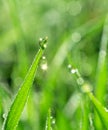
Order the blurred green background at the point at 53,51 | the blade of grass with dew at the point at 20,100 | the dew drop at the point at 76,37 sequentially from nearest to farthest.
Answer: the blade of grass with dew at the point at 20,100
the blurred green background at the point at 53,51
the dew drop at the point at 76,37

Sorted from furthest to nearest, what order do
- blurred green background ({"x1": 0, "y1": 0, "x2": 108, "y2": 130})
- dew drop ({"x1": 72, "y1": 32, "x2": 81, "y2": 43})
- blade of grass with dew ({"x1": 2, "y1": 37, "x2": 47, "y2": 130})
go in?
1. dew drop ({"x1": 72, "y1": 32, "x2": 81, "y2": 43})
2. blurred green background ({"x1": 0, "y1": 0, "x2": 108, "y2": 130})
3. blade of grass with dew ({"x1": 2, "y1": 37, "x2": 47, "y2": 130})

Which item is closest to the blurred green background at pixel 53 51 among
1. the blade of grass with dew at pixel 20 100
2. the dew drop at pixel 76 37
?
the dew drop at pixel 76 37

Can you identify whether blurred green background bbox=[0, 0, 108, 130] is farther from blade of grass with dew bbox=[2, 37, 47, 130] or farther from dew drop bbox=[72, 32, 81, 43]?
blade of grass with dew bbox=[2, 37, 47, 130]

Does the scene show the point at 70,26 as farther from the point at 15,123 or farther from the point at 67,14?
the point at 15,123

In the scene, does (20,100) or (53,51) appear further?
(53,51)

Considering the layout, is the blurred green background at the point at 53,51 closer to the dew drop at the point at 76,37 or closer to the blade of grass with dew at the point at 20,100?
the dew drop at the point at 76,37

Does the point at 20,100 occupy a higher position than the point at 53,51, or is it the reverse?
the point at 53,51

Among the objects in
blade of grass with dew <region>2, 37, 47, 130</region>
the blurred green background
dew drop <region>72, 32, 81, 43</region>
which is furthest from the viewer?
dew drop <region>72, 32, 81, 43</region>

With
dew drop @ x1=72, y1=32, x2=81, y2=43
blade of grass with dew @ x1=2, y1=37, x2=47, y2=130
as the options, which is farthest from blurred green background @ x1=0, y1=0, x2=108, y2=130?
blade of grass with dew @ x1=2, y1=37, x2=47, y2=130

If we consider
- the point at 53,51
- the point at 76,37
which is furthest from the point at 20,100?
the point at 53,51

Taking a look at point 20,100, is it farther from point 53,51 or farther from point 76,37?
point 53,51
